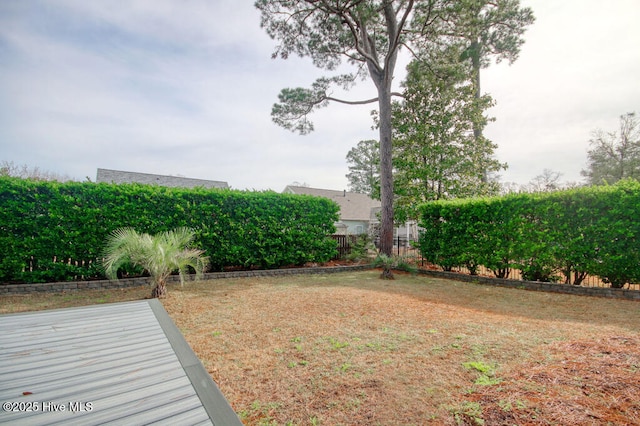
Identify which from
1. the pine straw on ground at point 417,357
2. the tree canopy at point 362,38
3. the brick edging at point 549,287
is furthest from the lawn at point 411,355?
the tree canopy at point 362,38

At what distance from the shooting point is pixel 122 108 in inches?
368

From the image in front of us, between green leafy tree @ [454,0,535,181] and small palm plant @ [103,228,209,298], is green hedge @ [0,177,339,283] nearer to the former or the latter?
Answer: small palm plant @ [103,228,209,298]

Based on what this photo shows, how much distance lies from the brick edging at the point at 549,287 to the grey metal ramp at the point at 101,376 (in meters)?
7.96

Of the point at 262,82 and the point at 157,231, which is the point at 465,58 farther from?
the point at 157,231

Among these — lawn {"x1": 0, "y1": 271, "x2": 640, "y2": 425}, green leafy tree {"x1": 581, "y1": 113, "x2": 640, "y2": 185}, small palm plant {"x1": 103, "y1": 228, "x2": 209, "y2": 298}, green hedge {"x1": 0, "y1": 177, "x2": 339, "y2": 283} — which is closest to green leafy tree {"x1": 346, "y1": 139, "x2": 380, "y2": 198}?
green leafy tree {"x1": 581, "y1": 113, "x2": 640, "y2": 185}

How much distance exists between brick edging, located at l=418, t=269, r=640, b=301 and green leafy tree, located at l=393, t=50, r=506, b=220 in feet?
12.7

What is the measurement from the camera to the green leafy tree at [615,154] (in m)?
17.9

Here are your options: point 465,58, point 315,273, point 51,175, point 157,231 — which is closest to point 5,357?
point 157,231

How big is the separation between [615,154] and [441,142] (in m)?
18.0

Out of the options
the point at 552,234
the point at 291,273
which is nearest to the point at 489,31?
the point at 552,234

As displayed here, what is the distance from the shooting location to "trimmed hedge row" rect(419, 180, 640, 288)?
5.65 metres

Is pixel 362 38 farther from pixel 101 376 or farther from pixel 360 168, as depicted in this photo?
pixel 360 168

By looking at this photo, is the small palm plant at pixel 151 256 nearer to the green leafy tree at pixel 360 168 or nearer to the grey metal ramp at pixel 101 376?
the grey metal ramp at pixel 101 376

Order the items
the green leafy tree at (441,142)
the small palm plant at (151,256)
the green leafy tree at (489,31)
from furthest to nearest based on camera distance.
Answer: the green leafy tree at (441,142) → the green leafy tree at (489,31) → the small palm plant at (151,256)
